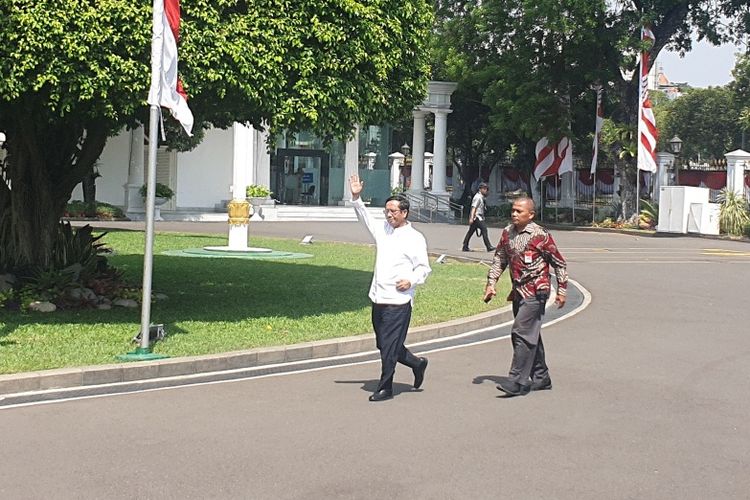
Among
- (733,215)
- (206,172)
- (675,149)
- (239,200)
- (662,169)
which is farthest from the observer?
(206,172)

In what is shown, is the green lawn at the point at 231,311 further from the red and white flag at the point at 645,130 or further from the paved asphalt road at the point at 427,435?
the red and white flag at the point at 645,130

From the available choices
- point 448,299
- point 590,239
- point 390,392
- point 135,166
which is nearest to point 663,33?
point 590,239

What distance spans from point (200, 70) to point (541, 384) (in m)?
4.89

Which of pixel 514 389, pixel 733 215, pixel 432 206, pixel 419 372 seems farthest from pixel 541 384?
pixel 432 206

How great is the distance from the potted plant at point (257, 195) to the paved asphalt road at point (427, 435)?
2876 cm

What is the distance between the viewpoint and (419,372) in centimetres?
897

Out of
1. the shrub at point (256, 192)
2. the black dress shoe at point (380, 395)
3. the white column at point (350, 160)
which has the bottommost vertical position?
the black dress shoe at point (380, 395)

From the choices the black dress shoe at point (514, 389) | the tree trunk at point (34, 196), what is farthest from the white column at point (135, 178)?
the black dress shoe at point (514, 389)

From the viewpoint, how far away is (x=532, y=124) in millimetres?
38562

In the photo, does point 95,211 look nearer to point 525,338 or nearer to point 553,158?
point 553,158

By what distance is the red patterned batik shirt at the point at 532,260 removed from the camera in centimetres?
891

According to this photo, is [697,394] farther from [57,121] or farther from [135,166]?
[135,166]

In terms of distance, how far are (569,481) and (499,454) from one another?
0.70 metres

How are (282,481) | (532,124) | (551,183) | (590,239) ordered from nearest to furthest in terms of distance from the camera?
(282,481), (590,239), (532,124), (551,183)
